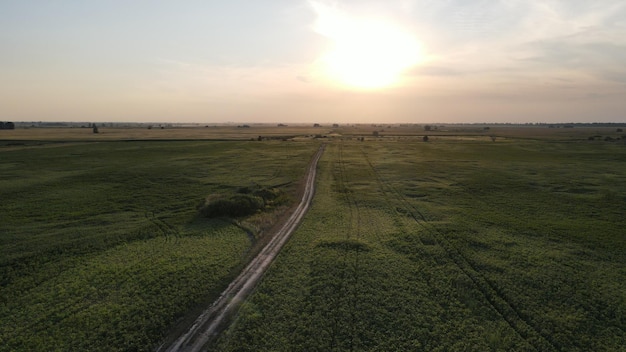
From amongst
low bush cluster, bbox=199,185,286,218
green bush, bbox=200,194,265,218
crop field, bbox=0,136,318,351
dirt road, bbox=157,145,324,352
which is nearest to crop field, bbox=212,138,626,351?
dirt road, bbox=157,145,324,352

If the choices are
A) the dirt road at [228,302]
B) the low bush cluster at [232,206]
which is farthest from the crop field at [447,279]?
the low bush cluster at [232,206]

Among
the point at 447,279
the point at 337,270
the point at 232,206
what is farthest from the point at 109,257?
the point at 447,279

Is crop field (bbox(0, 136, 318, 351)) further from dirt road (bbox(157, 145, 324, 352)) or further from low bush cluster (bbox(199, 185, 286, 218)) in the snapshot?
low bush cluster (bbox(199, 185, 286, 218))

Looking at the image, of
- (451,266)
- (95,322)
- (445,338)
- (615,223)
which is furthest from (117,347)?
(615,223)

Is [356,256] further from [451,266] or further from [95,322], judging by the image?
[95,322]

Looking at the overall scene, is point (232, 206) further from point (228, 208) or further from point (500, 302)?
point (500, 302)

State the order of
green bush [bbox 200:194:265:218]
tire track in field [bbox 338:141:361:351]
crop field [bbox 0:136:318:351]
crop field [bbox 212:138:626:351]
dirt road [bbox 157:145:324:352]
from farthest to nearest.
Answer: green bush [bbox 200:194:265:218]
tire track in field [bbox 338:141:361:351]
crop field [bbox 0:136:318:351]
crop field [bbox 212:138:626:351]
dirt road [bbox 157:145:324:352]

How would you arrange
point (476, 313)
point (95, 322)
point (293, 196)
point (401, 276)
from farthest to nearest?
point (293, 196), point (401, 276), point (476, 313), point (95, 322)

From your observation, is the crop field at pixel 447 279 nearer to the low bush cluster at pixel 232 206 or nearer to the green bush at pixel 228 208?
the low bush cluster at pixel 232 206
